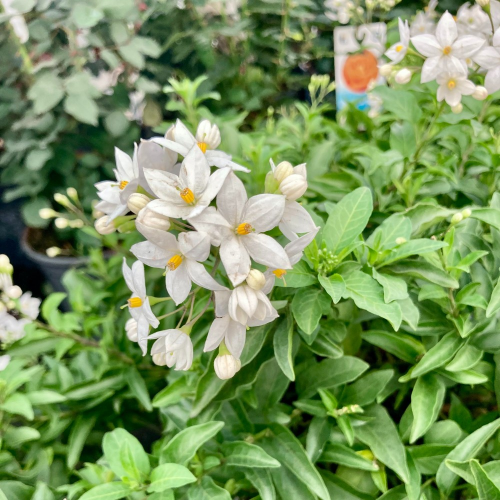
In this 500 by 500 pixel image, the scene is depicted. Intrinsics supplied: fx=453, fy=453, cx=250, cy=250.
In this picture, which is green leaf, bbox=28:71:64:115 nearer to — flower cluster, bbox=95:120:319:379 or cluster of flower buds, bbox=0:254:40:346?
cluster of flower buds, bbox=0:254:40:346

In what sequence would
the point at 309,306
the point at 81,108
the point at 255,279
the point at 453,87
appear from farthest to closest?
the point at 81,108, the point at 453,87, the point at 309,306, the point at 255,279

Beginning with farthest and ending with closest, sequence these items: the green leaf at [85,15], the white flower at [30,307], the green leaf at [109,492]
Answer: the green leaf at [85,15]
the white flower at [30,307]
the green leaf at [109,492]

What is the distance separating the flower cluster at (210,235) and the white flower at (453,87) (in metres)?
0.29

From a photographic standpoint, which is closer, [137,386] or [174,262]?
[174,262]

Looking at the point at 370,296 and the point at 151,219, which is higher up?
the point at 151,219

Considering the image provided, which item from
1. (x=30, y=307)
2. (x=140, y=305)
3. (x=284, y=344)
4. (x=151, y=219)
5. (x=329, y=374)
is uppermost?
(x=151, y=219)

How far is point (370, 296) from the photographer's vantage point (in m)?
0.50

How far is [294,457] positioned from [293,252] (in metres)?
0.28

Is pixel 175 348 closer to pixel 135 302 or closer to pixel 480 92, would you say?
pixel 135 302

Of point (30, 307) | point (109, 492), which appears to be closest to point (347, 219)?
point (109, 492)

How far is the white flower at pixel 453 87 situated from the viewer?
23.9 inches

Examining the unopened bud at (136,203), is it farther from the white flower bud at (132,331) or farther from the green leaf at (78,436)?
the green leaf at (78,436)

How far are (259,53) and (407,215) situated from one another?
1.18 metres

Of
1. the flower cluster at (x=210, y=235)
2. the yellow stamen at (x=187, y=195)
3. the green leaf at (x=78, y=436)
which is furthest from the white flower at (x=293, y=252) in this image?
the green leaf at (x=78, y=436)
